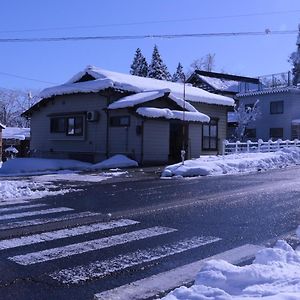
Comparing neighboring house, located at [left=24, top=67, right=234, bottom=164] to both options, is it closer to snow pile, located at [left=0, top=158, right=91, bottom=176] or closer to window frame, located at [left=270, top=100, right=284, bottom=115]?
snow pile, located at [left=0, top=158, right=91, bottom=176]

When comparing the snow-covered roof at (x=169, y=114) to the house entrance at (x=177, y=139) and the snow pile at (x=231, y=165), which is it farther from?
the snow pile at (x=231, y=165)

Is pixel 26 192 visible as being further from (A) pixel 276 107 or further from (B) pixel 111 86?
(A) pixel 276 107

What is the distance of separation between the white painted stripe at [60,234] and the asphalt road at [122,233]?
1 centimetres

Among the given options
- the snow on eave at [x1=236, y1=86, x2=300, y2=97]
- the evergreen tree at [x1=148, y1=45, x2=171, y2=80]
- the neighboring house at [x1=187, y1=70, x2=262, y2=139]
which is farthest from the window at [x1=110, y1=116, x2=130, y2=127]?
the evergreen tree at [x1=148, y1=45, x2=171, y2=80]

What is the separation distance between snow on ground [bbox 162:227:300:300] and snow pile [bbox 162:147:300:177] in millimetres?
13942

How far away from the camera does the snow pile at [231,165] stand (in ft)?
64.0

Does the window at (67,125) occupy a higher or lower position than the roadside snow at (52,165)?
higher

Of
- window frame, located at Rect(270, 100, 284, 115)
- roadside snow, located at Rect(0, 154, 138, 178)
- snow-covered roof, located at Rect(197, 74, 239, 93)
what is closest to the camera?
roadside snow, located at Rect(0, 154, 138, 178)

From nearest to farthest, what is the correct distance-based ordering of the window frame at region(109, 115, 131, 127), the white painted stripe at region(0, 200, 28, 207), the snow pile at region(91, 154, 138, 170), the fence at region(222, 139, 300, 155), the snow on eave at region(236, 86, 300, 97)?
the white painted stripe at region(0, 200, 28, 207), the snow pile at region(91, 154, 138, 170), the window frame at region(109, 115, 131, 127), the fence at region(222, 139, 300, 155), the snow on eave at region(236, 86, 300, 97)

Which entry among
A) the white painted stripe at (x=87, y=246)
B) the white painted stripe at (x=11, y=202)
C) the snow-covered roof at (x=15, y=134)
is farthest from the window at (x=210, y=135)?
the snow-covered roof at (x=15, y=134)

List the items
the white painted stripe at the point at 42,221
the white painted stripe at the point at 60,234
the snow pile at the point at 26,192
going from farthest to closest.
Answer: the snow pile at the point at 26,192 < the white painted stripe at the point at 42,221 < the white painted stripe at the point at 60,234

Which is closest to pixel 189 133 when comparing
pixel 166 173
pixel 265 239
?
pixel 166 173

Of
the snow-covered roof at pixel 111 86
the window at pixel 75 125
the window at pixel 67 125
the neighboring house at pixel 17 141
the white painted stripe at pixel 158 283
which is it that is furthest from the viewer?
the neighboring house at pixel 17 141

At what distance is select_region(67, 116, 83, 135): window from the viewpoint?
28.3 m
